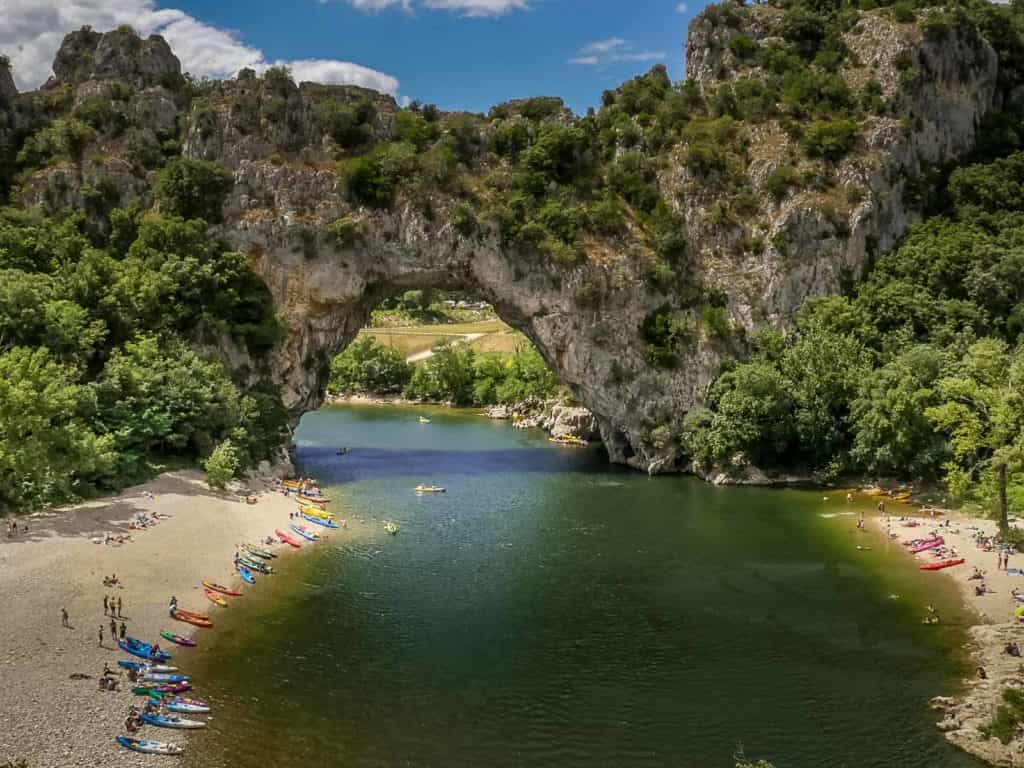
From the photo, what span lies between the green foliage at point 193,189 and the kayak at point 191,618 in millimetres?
42588

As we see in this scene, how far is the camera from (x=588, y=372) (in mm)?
71750

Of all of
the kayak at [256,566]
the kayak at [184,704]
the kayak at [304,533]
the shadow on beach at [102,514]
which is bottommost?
the kayak at [184,704]

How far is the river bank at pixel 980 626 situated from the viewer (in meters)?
25.7

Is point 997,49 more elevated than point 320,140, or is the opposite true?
point 997,49

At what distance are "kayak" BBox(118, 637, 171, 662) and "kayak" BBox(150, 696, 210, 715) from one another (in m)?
3.49

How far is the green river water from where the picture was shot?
25.9 m

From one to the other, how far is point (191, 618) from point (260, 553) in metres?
9.32

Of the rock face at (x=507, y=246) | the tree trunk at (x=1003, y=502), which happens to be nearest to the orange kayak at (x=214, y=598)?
the rock face at (x=507, y=246)

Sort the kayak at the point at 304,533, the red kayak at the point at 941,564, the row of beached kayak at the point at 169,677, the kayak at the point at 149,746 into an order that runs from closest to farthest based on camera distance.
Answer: the kayak at the point at 149,746, the row of beached kayak at the point at 169,677, the red kayak at the point at 941,564, the kayak at the point at 304,533

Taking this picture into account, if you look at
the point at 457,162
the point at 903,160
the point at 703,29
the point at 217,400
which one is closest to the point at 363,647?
the point at 217,400

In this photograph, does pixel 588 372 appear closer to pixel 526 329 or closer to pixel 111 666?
pixel 526 329

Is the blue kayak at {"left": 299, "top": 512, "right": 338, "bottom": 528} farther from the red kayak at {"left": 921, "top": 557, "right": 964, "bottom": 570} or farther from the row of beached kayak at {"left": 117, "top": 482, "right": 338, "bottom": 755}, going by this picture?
the red kayak at {"left": 921, "top": 557, "right": 964, "bottom": 570}

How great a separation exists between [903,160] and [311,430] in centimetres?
6771

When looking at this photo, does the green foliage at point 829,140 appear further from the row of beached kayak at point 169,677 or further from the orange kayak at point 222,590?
the orange kayak at point 222,590
